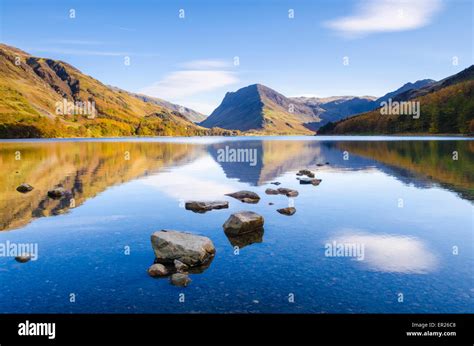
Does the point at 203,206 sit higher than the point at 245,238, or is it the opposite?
the point at 203,206

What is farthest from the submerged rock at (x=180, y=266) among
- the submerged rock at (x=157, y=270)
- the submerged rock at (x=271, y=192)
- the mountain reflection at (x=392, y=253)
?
the submerged rock at (x=271, y=192)

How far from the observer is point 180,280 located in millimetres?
18578

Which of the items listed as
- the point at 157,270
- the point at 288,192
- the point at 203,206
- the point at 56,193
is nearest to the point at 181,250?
the point at 157,270

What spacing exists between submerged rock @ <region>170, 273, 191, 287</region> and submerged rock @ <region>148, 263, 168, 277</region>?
3.81 ft

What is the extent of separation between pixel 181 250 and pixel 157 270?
2.28 meters

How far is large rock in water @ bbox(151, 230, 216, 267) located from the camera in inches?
847

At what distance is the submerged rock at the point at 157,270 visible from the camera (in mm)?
19781

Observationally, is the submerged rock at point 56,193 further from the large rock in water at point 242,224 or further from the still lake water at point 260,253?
the large rock in water at point 242,224

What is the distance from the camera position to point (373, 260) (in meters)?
22.2

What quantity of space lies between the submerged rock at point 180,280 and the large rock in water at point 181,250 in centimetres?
233

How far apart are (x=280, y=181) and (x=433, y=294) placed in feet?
136

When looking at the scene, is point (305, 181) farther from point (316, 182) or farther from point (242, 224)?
point (242, 224)
